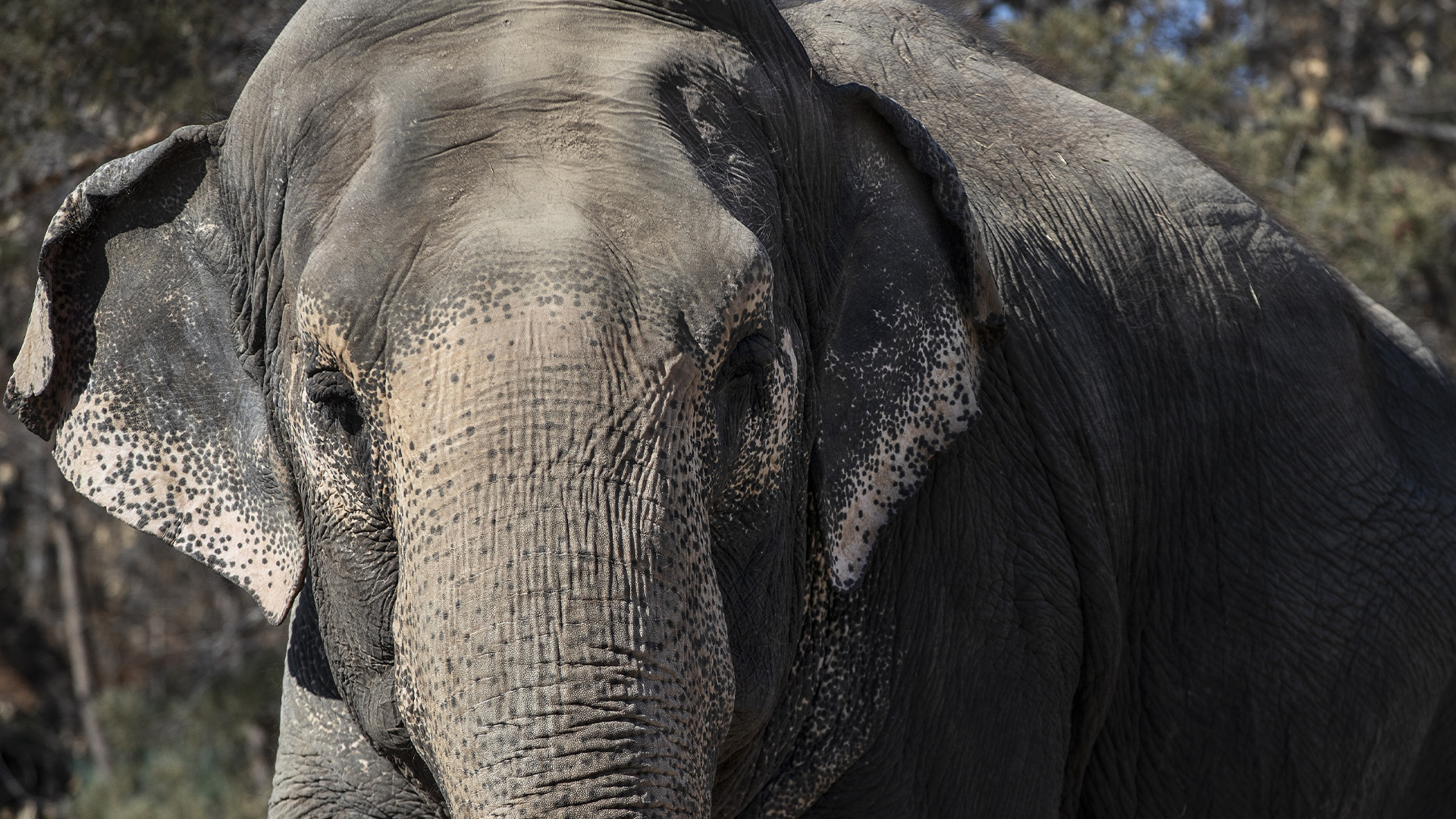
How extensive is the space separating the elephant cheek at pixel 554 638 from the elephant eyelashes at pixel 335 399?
0.22 m

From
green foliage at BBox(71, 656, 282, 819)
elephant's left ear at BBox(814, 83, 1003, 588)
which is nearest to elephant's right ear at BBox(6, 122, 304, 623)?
elephant's left ear at BBox(814, 83, 1003, 588)

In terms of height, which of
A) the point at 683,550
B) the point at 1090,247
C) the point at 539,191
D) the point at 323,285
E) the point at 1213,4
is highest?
the point at 539,191

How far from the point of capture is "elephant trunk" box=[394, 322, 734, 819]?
163 centimetres

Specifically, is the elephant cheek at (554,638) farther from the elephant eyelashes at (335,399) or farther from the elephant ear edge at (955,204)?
the elephant ear edge at (955,204)

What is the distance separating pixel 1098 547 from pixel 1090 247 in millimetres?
560

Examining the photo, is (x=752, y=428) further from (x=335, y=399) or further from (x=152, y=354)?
(x=152, y=354)

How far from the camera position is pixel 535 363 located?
5.63 ft

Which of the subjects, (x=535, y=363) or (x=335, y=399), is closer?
(x=535, y=363)

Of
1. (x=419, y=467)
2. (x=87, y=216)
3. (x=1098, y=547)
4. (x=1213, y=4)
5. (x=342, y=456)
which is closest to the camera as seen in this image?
(x=419, y=467)

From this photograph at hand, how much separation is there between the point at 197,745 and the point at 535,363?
→ 559 cm

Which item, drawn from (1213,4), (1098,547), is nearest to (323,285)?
(1098,547)

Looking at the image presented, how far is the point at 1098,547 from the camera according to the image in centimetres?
279

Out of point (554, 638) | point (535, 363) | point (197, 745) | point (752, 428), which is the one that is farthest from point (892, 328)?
point (197, 745)

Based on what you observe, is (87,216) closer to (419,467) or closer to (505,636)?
(419,467)
